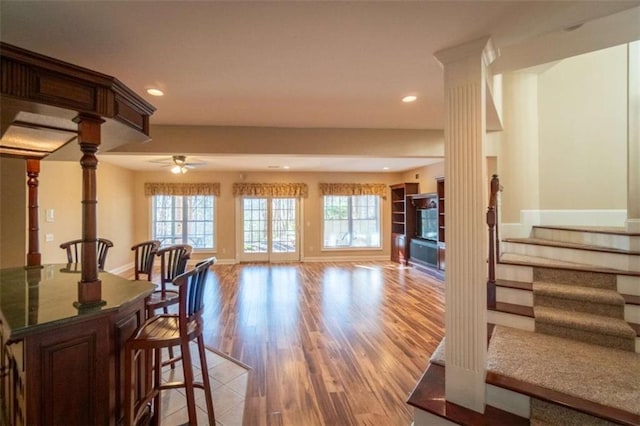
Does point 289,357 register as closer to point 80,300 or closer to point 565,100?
point 80,300

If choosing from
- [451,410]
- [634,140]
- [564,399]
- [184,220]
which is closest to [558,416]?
[564,399]

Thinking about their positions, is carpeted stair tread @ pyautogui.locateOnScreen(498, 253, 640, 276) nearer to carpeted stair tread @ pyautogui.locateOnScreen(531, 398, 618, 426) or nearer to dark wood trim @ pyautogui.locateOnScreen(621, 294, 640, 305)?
dark wood trim @ pyautogui.locateOnScreen(621, 294, 640, 305)

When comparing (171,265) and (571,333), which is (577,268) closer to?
(571,333)

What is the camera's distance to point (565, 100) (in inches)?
142

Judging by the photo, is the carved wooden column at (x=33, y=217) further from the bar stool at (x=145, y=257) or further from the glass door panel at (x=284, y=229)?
the glass door panel at (x=284, y=229)

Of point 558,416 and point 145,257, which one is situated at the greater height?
point 145,257

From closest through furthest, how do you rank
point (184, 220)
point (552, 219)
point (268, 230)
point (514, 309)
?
point (514, 309) < point (552, 219) < point (184, 220) < point (268, 230)

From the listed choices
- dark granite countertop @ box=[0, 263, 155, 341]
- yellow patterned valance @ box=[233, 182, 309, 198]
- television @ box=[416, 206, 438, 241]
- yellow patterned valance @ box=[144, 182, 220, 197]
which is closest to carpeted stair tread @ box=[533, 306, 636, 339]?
dark granite countertop @ box=[0, 263, 155, 341]

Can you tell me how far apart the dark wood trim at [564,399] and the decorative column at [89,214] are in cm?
231

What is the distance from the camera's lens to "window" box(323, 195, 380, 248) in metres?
8.40

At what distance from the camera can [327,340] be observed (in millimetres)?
3262

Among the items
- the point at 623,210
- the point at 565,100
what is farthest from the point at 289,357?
the point at 565,100

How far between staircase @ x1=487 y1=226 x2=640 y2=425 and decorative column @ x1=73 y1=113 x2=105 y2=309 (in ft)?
7.75

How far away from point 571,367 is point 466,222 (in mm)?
1130
